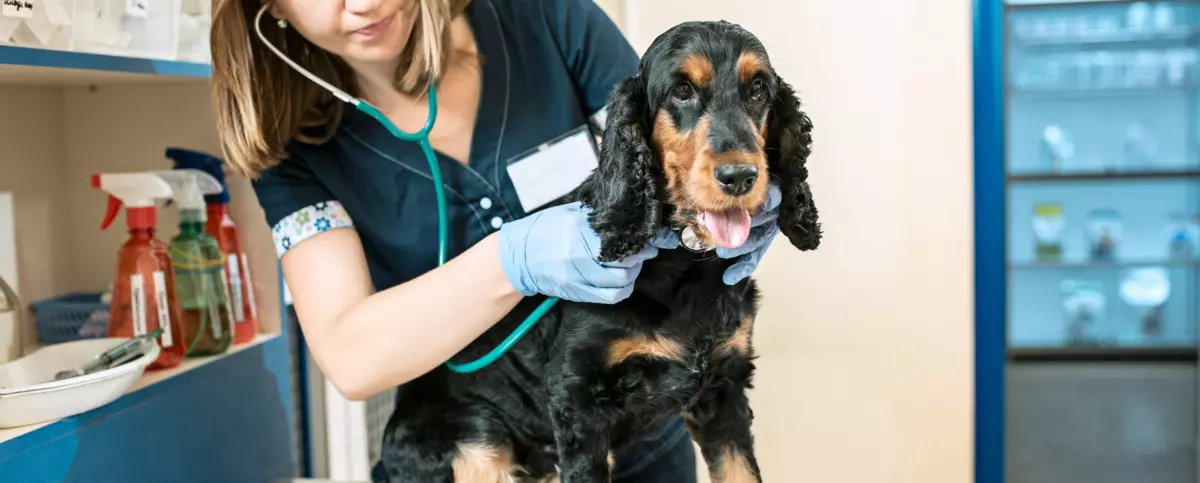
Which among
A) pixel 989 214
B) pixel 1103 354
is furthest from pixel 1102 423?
pixel 989 214

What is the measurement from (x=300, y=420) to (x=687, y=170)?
1.68 metres

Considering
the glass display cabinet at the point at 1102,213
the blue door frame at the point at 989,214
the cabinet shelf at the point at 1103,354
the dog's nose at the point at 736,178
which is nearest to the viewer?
the dog's nose at the point at 736,178

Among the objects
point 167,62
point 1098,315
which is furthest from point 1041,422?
point 167,62

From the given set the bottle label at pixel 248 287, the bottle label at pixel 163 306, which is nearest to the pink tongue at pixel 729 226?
the bottle label at pixel 163 306

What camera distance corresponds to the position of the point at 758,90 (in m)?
0.90

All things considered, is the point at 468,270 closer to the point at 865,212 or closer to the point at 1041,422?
the point at 865,212

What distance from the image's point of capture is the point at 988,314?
1863 millimetres

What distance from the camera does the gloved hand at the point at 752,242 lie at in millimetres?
927

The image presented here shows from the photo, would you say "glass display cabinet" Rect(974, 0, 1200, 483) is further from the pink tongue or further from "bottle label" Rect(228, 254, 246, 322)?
the pink tongue

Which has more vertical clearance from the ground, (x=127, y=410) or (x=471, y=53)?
(x=471, y=53)

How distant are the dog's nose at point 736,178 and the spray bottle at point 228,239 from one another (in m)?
1.07

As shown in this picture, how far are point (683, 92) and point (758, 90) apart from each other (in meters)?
0.08

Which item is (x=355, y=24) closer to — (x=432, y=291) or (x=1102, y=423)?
(x=432, y=291)

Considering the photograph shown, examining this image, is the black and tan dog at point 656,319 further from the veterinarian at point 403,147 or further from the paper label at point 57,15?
the paper label at point 57,15
